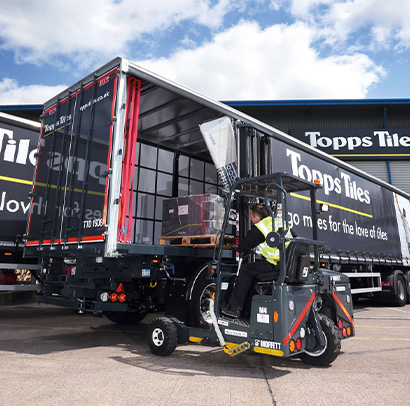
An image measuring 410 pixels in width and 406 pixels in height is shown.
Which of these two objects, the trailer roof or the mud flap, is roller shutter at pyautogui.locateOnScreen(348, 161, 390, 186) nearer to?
the trailer roof

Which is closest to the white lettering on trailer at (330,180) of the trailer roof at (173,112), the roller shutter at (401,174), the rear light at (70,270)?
the trailer roof at (173,112)

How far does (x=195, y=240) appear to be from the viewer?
18.1ft

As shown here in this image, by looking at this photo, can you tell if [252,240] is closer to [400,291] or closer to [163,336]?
[163,336]

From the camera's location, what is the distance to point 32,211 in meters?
6.43

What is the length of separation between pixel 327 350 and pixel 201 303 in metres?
1.77

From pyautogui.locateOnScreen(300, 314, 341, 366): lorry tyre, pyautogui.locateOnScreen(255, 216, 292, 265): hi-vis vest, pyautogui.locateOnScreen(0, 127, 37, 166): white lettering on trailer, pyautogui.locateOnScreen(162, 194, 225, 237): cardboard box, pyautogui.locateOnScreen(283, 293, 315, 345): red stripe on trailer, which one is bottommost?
pyautogui.locateOnScreen(300, 314, 341, 366): lorry tyre

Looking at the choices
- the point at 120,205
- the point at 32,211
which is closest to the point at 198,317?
the point at 120,205

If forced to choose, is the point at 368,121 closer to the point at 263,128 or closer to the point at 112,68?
the point at 263,128

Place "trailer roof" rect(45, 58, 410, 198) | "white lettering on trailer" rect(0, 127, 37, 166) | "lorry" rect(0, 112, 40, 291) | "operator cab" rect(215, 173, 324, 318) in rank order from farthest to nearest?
"white lettering on trailer" rect(0, 127, 37, 166), "lorry" rect(0, 112, 40, 291), "trailer roof" rect(45, 58, 410, 198), "operator cab" rect(215, 173, 324, 318)

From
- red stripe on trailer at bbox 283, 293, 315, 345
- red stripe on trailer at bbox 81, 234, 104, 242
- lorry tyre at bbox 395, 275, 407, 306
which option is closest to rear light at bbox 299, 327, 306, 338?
red stripe on trailer at bbox 283, 293, 315, 345

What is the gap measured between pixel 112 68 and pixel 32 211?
2.72 metres

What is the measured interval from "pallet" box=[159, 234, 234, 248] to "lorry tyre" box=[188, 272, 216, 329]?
45 cm

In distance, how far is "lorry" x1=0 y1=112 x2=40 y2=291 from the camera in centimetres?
685

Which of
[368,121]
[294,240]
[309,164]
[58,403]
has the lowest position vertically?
[58,403]
